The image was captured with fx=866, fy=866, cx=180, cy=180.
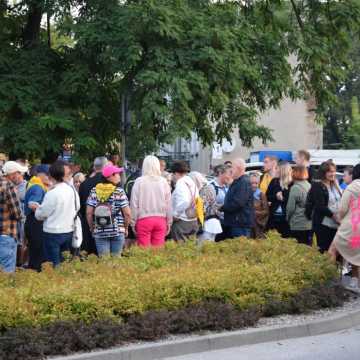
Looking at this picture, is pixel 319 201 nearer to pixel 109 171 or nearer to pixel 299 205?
pixel 299 205

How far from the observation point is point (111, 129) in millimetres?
17984

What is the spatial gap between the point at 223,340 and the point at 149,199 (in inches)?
152

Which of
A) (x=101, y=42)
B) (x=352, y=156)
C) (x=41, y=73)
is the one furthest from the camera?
Answer: (x=352, y=156)

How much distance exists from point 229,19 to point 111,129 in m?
3.31

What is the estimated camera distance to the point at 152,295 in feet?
27.9

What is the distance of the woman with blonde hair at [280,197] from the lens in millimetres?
13492

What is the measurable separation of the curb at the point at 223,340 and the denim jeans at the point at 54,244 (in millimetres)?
3238

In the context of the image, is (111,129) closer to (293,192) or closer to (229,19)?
(229,19)

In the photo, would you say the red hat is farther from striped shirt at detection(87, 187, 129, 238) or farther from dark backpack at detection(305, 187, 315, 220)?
dark backpack at detection(305, 187, 315, 220)

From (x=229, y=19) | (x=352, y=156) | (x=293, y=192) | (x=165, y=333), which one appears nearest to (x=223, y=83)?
(x=229, y=19)

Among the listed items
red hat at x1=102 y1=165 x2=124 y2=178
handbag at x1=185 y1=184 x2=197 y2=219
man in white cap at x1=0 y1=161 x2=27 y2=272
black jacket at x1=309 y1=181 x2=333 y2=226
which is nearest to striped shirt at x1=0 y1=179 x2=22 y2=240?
man in white cap at x1=0 y1=161 x2=27 y2=272

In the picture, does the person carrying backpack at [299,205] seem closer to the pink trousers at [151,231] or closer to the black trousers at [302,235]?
the black trousers at [302,235]

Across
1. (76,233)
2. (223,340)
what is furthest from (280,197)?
(223,340)

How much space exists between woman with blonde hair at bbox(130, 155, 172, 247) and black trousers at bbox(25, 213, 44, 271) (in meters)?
1.31
